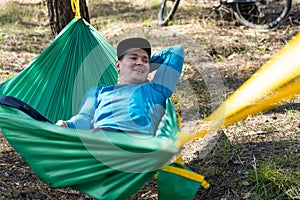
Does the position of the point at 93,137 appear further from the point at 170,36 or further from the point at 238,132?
the point at 170,36

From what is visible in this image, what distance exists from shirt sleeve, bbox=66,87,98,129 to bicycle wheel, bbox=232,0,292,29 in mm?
2479

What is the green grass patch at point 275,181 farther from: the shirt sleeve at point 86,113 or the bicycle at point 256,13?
the bicycle at point 256,13

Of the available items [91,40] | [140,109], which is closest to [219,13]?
[91,40]

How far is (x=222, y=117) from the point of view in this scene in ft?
9.11

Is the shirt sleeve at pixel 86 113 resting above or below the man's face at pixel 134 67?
below

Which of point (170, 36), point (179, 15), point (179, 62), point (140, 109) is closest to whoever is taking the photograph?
point (140, 109)

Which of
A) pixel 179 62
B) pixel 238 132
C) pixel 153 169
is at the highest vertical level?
pixel 179 62

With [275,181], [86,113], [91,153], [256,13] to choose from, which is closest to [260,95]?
[275,181]

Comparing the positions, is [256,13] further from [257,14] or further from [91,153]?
[91,153]

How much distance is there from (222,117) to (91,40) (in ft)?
3.00

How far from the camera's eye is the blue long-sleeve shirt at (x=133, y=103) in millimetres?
2387

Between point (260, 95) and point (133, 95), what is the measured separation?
1171mm

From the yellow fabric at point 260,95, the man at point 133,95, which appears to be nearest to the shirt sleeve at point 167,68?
the man at point 133,95

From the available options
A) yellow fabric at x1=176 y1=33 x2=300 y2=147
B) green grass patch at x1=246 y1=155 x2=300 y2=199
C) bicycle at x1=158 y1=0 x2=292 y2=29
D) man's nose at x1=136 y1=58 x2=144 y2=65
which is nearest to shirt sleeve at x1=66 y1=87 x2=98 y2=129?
man's nose at x1=136 y1=58 x2=144 y2=65
